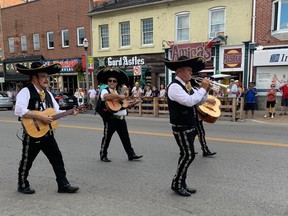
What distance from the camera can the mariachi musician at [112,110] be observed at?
17.8ft

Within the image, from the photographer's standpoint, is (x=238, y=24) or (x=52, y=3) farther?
(x=52, y=3)

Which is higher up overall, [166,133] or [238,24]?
[238,24]

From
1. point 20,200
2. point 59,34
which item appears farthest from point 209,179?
point 59,34

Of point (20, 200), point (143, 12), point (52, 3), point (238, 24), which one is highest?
point (52, 3)

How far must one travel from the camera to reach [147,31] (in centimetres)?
1920

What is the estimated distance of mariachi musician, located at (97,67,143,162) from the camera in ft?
17.8

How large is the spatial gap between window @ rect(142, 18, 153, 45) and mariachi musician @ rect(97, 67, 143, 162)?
14177 millimetres

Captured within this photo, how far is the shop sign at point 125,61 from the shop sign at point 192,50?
2.62 meters

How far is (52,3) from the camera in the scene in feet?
77.1

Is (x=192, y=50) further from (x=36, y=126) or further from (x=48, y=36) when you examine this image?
(x=36, y=126)

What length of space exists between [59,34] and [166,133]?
18.3 m

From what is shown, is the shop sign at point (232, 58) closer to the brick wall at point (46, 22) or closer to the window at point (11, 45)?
the brick wall at point (46, 22)

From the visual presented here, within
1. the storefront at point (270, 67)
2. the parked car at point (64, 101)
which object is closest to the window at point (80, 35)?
the parked car at point (64, 101)

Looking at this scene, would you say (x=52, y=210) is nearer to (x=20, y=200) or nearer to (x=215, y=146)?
(x=20, y=200)
